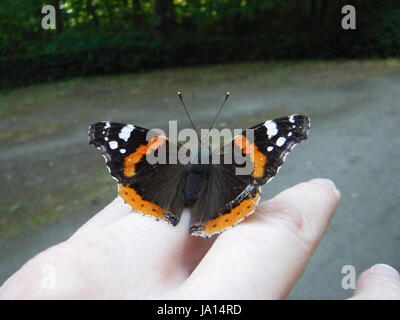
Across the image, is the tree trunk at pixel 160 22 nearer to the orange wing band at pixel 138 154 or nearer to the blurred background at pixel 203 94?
the blurred background at pixel 203 94

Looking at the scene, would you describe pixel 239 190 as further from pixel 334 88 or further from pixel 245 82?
pixel 245 82

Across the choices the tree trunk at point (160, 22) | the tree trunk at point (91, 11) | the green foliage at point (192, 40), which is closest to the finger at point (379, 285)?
the green foliage at point (192, 40)

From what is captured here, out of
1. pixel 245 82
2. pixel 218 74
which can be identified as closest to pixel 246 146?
pixel 245 82

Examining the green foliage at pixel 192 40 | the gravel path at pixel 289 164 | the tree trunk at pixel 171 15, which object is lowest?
the gravel path at pixel 289 164

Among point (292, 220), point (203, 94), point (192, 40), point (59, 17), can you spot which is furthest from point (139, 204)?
point (59, 17)

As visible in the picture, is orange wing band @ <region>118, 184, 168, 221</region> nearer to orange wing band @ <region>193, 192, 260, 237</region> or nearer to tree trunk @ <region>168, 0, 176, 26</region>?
orange wing band @ <region>193, 192, 260, 237</region>

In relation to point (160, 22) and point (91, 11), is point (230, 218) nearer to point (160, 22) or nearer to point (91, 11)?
point (160, 22)
